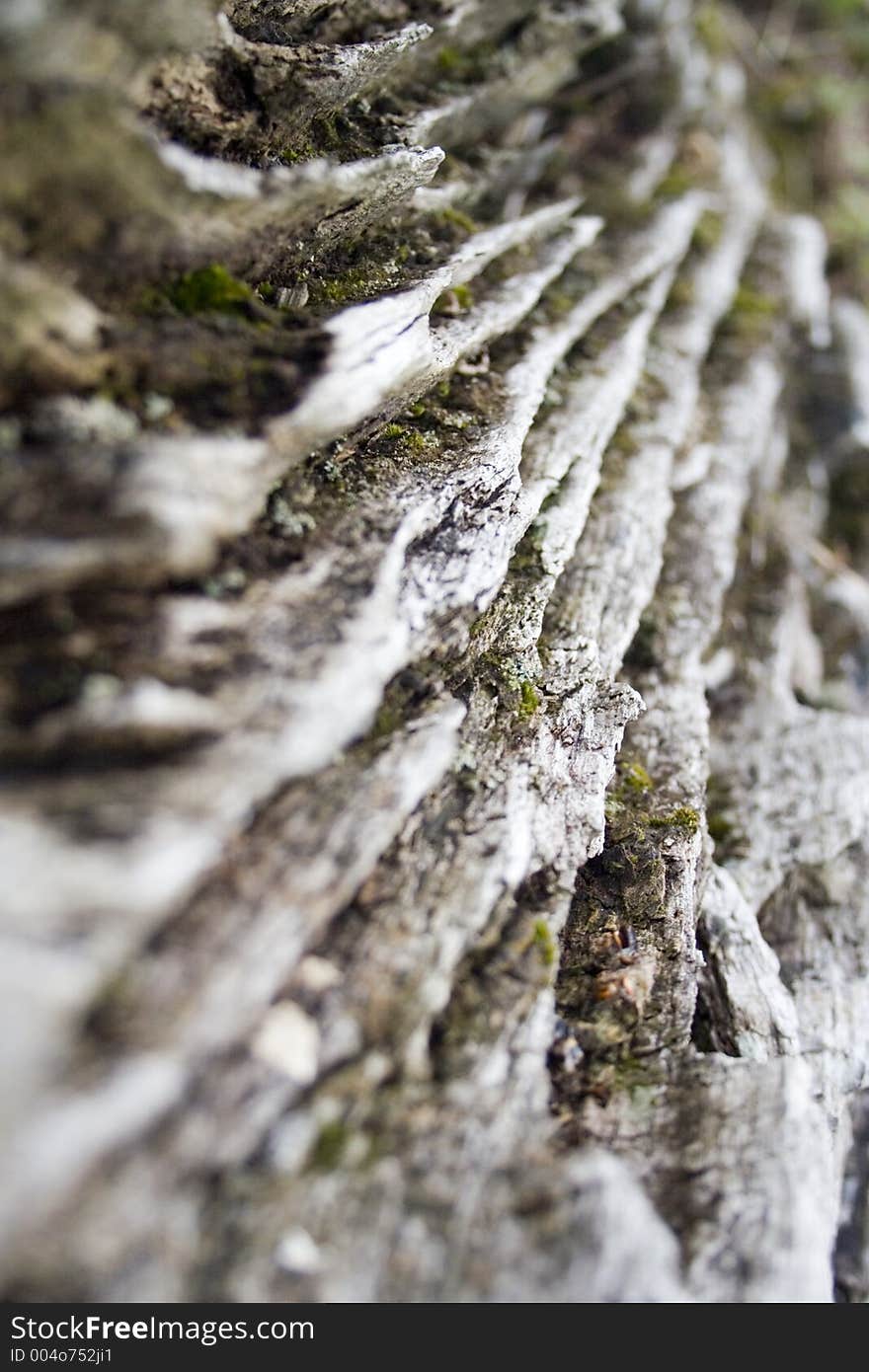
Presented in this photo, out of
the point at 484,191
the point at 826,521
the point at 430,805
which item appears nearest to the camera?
the point at 430,805

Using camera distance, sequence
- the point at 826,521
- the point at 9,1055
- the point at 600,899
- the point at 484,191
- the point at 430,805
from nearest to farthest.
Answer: the point at 9,1055 < the point at 430,805 < the point at 600,899 < the point at 484,191 < the point at 826,521

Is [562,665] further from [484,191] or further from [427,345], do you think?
[484,191]

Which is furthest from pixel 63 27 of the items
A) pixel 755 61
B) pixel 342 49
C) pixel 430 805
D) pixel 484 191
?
pixel 755 61

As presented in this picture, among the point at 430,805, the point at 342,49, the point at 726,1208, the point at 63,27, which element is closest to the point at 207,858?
the point at 430,805

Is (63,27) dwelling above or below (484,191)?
below

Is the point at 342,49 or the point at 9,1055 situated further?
the point at 342,49

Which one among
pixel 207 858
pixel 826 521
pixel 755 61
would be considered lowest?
pixel 207 858

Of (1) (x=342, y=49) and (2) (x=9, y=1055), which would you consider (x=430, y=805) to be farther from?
(1) (x=342, y=49)
